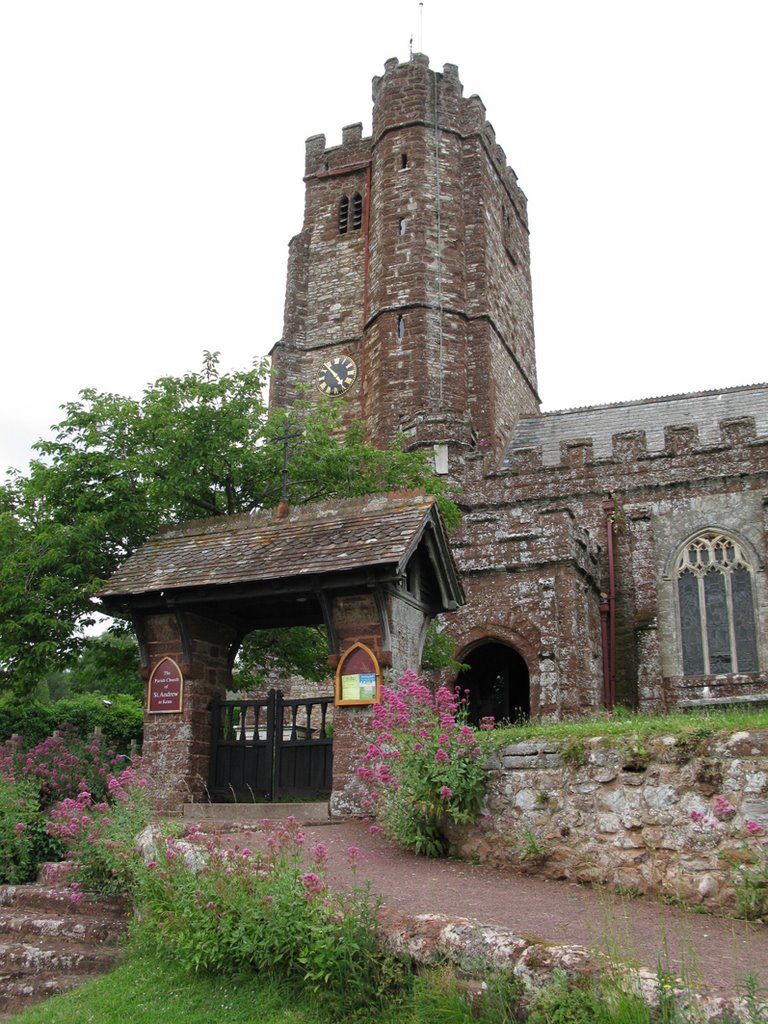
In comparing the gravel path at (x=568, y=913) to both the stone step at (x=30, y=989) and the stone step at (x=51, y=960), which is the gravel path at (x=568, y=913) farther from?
the stone step at (x=30, y=989)

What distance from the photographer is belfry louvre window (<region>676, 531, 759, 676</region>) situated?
2078cm

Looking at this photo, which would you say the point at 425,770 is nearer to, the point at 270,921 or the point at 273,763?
the point at 270,921

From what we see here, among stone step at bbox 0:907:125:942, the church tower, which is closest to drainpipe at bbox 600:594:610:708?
the church tower

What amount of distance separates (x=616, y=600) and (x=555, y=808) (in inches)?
599

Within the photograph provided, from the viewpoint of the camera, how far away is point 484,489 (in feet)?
76.4

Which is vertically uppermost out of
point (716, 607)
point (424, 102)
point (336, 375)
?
point (424, 102)

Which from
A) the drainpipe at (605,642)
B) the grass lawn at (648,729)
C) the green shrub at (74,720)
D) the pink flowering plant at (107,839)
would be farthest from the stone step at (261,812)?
the drainpipe at (605,642)

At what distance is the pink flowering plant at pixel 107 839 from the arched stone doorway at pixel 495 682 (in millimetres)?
12177

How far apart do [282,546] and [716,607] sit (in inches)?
540

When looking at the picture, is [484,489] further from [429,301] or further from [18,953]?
[18,953]

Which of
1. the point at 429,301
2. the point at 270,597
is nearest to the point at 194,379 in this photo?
the point at 270,597

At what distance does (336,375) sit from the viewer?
30031mm

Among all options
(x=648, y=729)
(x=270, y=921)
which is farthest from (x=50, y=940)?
(x=648, y=729)

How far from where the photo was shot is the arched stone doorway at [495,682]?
2028 centimetres
